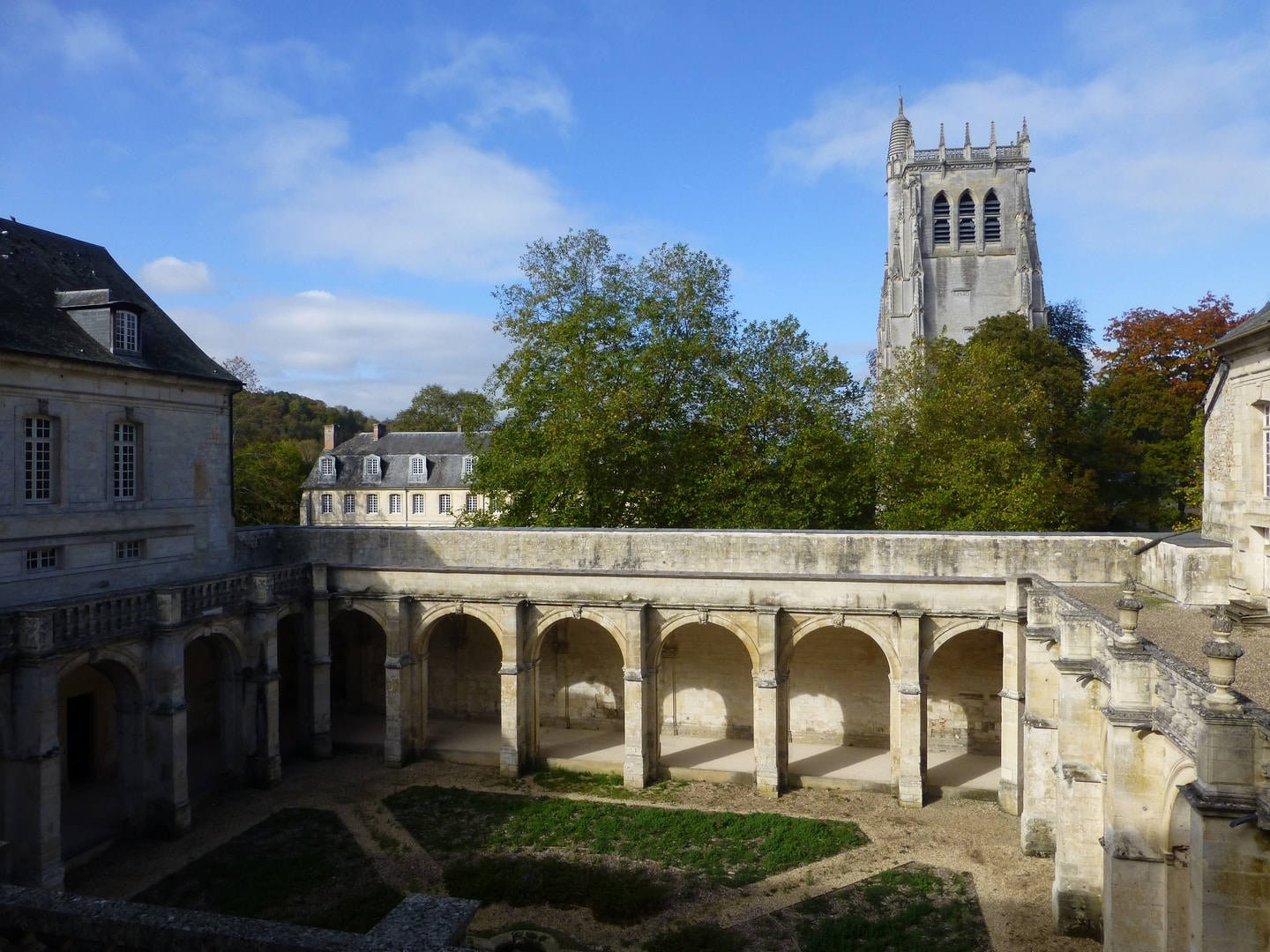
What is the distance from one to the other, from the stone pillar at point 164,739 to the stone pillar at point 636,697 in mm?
9198

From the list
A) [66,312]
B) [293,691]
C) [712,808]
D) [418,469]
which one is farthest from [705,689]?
[418,469]

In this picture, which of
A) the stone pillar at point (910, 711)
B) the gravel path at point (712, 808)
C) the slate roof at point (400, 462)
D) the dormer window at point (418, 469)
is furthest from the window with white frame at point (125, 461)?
the dormer window at point (418, 469)

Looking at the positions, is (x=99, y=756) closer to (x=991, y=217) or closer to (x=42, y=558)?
(x=42, y=558)

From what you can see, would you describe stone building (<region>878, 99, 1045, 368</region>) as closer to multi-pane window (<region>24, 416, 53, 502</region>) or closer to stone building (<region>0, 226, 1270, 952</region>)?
stone building (<region>0, 226, 1270, 952</region>)

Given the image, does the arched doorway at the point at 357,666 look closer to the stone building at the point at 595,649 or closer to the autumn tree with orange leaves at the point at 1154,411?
the stone building at the point at 595,649

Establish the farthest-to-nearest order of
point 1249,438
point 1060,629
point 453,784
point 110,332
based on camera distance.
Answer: point 453,784, point 110,332, point 1249,438, point 1060,629

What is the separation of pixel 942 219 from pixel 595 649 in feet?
149

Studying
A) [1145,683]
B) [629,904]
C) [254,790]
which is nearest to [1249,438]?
[1145,683]

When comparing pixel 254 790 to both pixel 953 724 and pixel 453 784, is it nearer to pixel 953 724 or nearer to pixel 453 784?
pixel 453 784

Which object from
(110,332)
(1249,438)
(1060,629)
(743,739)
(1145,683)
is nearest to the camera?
(1145,683)

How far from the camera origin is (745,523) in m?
25.1

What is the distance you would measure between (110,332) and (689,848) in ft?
52.7

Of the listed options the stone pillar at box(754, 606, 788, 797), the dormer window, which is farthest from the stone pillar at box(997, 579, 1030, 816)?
the dormer window

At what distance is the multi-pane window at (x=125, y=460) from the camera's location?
18.8 meters
